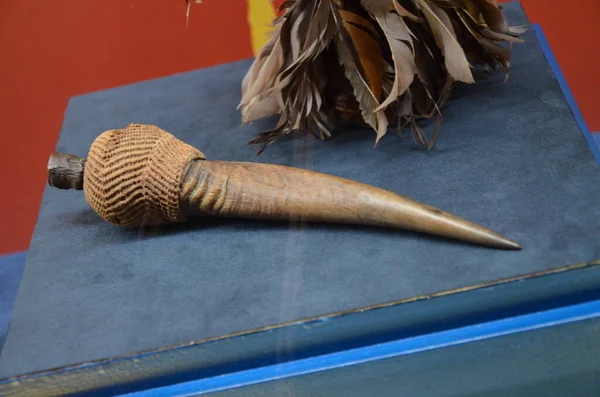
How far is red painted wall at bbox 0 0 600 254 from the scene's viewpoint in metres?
2.30

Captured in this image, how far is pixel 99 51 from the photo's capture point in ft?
7.85

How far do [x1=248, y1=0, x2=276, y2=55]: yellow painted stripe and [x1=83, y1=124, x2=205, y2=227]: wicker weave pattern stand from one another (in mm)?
664

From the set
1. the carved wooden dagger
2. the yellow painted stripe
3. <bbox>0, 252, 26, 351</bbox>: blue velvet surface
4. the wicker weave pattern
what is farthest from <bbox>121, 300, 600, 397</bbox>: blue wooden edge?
<bbox>0, 252, 26, 351</bbox>: blue velvet surface

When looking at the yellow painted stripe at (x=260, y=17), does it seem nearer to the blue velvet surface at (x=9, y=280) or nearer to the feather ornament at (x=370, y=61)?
the feather ornament at (x=370, y=61)

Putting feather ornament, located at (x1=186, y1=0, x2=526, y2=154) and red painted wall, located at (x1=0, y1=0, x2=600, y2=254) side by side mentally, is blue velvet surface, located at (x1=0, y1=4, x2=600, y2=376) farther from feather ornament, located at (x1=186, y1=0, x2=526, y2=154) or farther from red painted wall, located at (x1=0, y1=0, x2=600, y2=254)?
red painted wall, located at (x1=0, y1=0, x2=600, y2=254)

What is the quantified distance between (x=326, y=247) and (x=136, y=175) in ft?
1.37

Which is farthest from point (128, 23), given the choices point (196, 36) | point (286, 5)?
point (286, 5)

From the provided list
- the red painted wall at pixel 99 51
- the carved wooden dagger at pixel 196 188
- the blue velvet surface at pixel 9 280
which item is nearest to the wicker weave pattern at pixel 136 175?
the carved wooden dagger at pixel 196 188

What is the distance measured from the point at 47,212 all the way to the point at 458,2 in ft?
3.56

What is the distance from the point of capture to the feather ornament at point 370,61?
1.67 m

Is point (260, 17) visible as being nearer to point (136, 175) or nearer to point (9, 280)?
point (136, 175)

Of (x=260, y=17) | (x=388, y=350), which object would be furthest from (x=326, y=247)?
(x=260, y=17)

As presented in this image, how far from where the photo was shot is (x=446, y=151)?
1723mm

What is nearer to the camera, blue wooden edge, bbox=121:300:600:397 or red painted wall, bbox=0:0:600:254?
blue wooden edge, bbox=121:300:600:397
